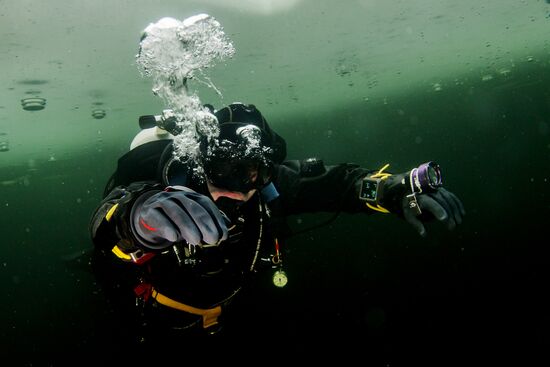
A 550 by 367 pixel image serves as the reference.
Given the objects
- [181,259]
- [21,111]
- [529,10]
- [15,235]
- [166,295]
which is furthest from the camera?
[15,235]

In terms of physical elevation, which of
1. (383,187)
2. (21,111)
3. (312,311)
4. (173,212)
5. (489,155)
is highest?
(21,111)

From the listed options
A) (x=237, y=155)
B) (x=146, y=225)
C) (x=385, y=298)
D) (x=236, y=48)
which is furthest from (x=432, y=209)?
(x=236, y=48)

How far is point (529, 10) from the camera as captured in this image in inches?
682

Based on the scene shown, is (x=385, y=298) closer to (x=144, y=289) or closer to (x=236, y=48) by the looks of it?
(x=144, y=289)

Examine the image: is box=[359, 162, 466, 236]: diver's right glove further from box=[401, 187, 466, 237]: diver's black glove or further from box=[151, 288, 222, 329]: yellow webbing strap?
box=[151, 288, 222, 329]: yellow webbing strap

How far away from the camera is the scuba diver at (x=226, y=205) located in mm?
2693

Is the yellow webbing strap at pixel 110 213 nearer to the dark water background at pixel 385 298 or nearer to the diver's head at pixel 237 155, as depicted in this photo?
the diver's head at pixel 237 155

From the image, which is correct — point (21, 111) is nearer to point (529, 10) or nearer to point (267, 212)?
point (267, 212)

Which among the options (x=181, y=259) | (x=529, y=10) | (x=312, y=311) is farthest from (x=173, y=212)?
(x=529, y=10)

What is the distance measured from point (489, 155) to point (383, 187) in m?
24.5

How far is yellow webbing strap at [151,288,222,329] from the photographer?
299 cm

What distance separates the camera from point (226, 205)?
2980mm

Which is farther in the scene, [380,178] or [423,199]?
[380,178]

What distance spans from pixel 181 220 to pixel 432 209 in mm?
2004
